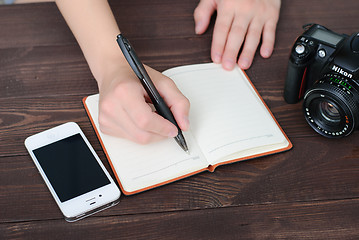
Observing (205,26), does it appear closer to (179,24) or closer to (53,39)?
(179,24)

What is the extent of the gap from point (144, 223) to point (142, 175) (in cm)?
8

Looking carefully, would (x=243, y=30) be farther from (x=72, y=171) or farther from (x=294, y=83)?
(x=72, y=171)

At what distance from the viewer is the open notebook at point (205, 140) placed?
667 millimetres

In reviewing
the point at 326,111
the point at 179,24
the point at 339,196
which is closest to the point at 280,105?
the point at 326,111

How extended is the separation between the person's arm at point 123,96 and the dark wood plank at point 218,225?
0.13m

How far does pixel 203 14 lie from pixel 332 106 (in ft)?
1.15

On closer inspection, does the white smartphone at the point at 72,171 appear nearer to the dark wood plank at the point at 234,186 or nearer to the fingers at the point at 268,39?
the dark wood plank at the point at 234,186

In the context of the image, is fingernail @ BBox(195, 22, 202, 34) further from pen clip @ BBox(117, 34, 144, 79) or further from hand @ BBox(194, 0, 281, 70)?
pen clip @ BBox(117, 34, 144, 79)

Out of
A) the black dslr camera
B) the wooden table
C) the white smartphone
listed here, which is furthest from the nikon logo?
the white smartphone

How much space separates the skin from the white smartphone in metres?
0.06

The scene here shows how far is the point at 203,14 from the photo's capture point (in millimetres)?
906

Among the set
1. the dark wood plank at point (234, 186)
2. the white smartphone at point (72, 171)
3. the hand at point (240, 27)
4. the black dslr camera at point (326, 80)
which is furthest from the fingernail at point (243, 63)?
the white smartphone at point (72, 171)

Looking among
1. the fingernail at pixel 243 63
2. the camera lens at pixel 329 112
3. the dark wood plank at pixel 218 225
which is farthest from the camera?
the fingernail at pixel 243 63

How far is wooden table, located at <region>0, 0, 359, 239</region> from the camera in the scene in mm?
618
